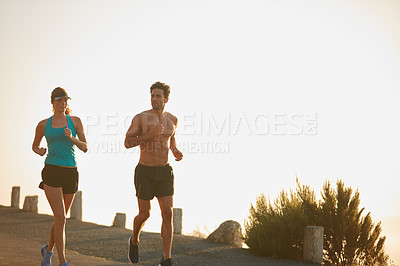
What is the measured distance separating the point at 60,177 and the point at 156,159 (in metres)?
1.37

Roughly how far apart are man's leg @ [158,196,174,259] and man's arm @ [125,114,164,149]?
0.89 m

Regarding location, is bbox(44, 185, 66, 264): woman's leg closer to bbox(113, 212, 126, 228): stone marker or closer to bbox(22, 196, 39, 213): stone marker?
bbox(113, 212, 126, 228): stone marker

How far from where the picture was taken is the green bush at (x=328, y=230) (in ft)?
31.7

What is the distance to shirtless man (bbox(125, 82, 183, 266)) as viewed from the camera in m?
6.32

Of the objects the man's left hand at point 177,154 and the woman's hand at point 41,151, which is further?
the man's left hand at point 177,154

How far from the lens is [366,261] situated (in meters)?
9.77

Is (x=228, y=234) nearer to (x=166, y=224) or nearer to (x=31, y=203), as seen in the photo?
(x=166, y=224)

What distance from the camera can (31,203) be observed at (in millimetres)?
16766

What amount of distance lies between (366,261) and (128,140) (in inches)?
252

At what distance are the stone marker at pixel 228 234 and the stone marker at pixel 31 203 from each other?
8.47 meters

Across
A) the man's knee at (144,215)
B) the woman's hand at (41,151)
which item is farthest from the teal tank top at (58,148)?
the man's knee at (144,215)

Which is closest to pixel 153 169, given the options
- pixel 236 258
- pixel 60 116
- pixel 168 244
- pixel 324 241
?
pixel 168 244

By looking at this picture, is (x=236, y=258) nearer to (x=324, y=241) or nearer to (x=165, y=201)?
(x=324, y=241)

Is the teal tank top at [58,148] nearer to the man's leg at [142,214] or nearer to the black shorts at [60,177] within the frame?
the black shorts at [60,177]
